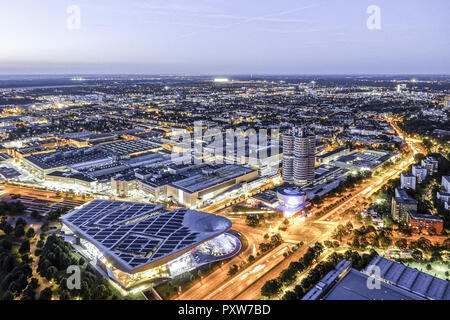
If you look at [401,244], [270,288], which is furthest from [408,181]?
[270,288]

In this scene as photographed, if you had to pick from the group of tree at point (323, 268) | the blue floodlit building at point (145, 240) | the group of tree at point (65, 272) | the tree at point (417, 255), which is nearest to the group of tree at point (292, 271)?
the group of tree at point (323, 268)

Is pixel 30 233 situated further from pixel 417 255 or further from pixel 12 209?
pixel 417 255

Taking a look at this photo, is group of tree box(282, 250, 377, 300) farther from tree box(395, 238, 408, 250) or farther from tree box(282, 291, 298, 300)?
tree box(395, 238, 408, 250)

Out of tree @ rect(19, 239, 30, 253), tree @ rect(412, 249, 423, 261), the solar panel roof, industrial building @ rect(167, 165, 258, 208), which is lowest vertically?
tree @ rect(412, 249, 423, 261)


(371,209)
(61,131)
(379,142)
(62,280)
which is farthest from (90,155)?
(379,142)

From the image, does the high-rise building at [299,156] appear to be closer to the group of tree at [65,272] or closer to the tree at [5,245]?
the group of tree at [65,272]

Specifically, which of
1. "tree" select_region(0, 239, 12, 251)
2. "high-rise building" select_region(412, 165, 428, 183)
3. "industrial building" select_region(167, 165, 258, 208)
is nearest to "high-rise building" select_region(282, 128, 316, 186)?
"industrial building" select_region(167, 165, 258, 208)
